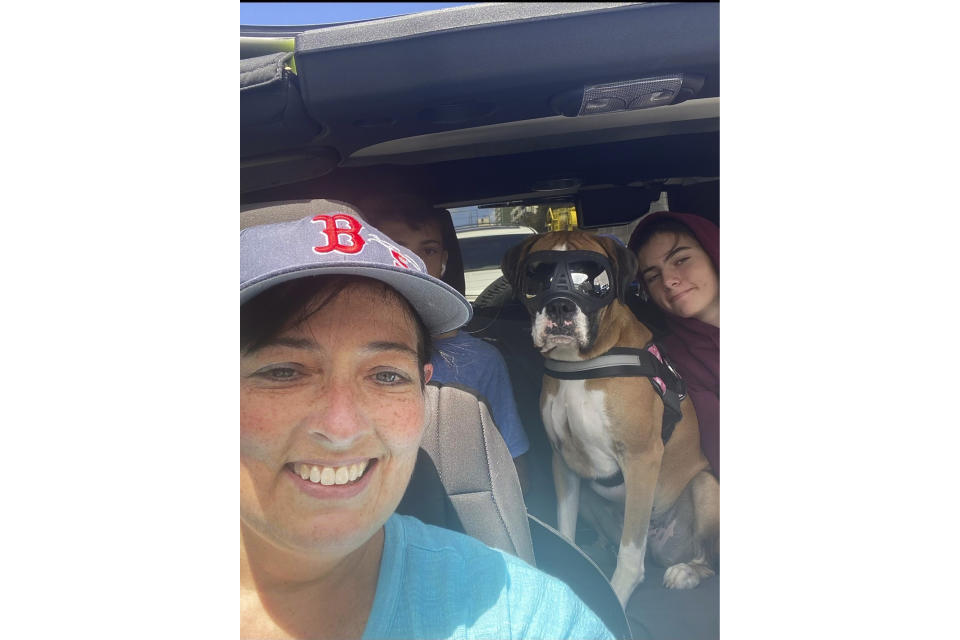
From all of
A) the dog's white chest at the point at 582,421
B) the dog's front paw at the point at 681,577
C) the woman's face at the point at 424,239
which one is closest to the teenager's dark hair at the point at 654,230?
the dog's white chest at the point at 582,421

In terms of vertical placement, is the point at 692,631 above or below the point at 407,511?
below

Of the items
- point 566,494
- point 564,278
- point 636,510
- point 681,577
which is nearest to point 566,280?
point 564,278

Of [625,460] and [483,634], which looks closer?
[483,634]

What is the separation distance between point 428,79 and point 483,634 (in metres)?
1.12

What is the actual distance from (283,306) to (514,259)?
0.84 metres

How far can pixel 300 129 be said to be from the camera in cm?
147

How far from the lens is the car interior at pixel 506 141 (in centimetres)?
133

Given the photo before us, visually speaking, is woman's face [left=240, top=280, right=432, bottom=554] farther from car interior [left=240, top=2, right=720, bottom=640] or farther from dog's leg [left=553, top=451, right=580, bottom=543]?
dog's leg [left=553, top=451, right=580, bottom=543]

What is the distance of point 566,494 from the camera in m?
2.14

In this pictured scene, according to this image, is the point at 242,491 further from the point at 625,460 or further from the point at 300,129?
the point at 625,460

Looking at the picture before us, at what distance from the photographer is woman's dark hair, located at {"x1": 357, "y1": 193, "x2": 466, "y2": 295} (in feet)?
6.05

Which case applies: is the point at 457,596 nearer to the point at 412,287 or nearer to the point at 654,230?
the point at 412,287

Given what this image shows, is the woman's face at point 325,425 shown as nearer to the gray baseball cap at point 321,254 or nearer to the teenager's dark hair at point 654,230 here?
the gray baseball cap at point 321,254
